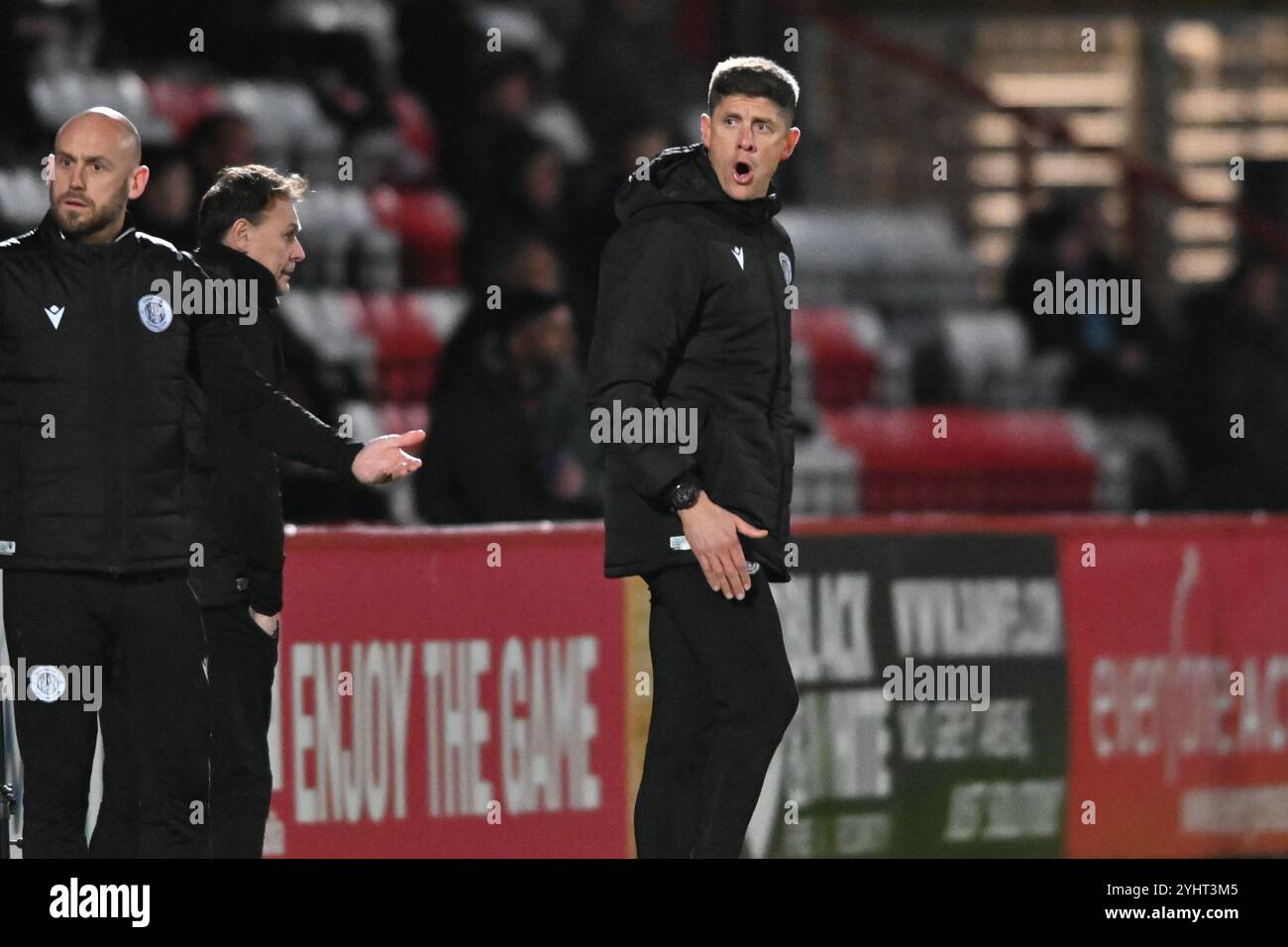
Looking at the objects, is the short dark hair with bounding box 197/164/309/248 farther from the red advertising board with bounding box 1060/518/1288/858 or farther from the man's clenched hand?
the red advertising board with bounding box 1060/518/1288/858

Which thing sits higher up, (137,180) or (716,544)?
(137,180)

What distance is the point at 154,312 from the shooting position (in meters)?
5.25

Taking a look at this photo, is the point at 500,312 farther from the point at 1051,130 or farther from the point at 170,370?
the point at 1051,130

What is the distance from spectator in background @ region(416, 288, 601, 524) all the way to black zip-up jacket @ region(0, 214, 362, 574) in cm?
313

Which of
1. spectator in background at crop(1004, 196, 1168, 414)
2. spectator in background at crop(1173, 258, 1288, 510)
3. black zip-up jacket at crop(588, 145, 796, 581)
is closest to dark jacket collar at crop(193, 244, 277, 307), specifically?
black zip-up jacket at crop(588, 145, 796, 581)

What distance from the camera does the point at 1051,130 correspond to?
41.4ft

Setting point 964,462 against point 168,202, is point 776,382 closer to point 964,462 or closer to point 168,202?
point 168,202

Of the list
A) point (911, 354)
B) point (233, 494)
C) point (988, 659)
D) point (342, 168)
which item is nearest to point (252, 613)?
point (233, 494)

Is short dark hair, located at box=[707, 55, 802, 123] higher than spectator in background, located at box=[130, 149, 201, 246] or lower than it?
lower

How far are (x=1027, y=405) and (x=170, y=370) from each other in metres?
7.10

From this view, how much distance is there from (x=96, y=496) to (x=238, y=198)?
1028 millimetres

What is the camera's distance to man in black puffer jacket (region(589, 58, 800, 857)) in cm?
515

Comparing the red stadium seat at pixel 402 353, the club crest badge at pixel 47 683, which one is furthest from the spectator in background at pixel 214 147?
the club crest badge at pixel 47 683

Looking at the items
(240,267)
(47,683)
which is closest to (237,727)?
(47,683)
